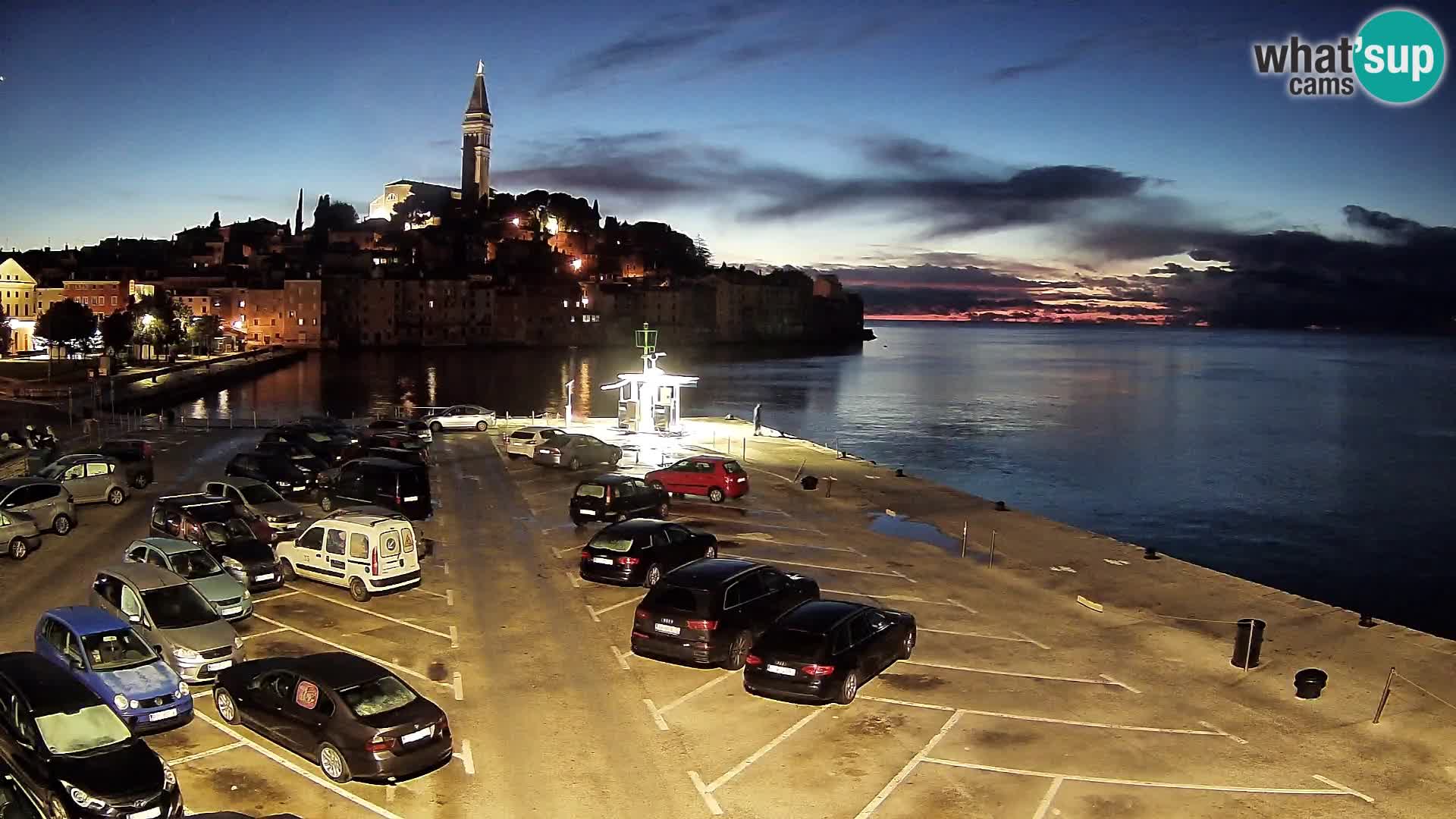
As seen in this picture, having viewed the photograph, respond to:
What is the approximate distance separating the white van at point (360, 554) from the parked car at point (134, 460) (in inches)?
481

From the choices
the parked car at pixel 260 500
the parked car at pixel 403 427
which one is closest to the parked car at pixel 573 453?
the parked car at pixel 403 427

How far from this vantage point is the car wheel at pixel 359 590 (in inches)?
722

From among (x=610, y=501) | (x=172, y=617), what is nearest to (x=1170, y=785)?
(x=172, y=617)

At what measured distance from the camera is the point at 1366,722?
551 inches

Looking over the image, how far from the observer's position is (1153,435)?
8269cm

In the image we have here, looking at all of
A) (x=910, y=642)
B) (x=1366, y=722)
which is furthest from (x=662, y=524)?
(x=1366, y=722)

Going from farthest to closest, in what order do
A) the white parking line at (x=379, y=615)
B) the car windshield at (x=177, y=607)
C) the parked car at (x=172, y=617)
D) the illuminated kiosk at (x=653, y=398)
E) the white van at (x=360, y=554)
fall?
the illuminated kiosk at (x=653, y=398), the white van at (x=360, y=554), the white parking line at (x=379, y=615), the car windshield at (x=177, y=607), the parked car at (x=172, y=617)

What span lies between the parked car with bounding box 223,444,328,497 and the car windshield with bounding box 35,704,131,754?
1782cm

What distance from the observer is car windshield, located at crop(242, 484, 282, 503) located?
23438mm

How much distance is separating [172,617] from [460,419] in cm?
3189

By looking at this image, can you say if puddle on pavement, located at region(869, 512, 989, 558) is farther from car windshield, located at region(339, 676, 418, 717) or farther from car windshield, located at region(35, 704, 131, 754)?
car windshield, located at region(35, 704, 131, 754)

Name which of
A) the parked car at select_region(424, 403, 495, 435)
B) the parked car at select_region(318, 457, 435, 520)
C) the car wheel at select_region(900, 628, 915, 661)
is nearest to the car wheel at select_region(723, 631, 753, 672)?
the car wheel at select_region(900, 628, 915, 661)

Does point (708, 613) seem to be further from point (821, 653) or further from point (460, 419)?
point (460, 419)

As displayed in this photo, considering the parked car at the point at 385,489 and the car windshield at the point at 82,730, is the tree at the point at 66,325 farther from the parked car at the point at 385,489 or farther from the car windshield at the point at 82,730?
the car windshield at the point at 82,730
